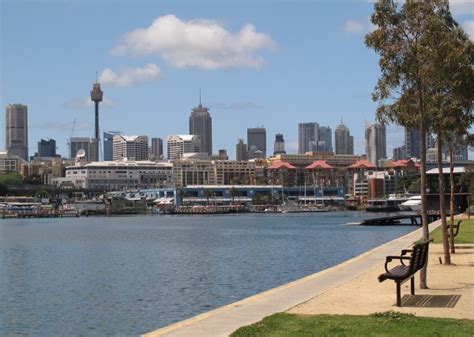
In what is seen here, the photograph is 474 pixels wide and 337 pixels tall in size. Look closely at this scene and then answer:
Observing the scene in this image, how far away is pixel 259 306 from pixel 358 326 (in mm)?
4719

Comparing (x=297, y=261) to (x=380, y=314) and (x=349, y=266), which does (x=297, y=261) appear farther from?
(x=380, y=314)

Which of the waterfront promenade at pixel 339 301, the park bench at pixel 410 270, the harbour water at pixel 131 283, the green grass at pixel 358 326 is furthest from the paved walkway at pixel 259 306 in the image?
the harbour water at pixel 131 283

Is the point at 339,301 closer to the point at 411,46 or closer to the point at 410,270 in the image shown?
the point at 410,270

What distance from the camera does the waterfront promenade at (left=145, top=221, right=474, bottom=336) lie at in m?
17.8

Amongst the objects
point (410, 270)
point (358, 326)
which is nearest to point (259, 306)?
point (410, 270)

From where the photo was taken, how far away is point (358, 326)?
53.0ft

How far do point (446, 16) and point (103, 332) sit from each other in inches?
581

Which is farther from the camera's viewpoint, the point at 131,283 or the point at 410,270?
the point at 131,283

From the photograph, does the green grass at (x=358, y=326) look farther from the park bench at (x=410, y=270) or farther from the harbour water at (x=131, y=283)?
the harbour water at (x=131, y=283)

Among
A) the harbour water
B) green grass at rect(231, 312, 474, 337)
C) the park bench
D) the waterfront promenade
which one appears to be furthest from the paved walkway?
the harbour water

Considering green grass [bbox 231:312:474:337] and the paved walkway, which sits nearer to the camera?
green grass [bbox 231:312:474:337]

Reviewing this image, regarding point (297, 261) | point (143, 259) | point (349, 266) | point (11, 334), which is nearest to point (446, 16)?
point (349, 266)

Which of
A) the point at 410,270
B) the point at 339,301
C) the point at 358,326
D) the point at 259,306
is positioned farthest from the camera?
the point at 339,301

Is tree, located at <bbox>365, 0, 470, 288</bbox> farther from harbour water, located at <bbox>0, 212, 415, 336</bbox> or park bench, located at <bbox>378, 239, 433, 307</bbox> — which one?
harbour water, located at <bbox>0, 212, 415, 336</bbox>
